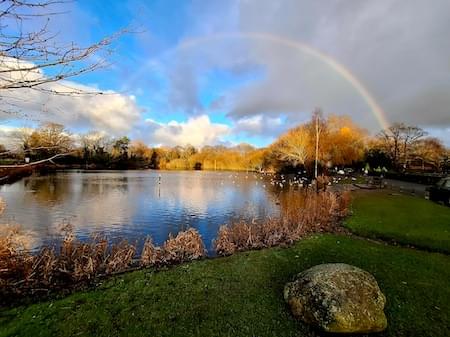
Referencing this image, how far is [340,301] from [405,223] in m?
10.2

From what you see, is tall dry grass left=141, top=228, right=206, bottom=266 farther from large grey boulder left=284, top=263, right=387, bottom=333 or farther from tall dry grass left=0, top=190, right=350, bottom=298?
large grey boulder left=284, top=263, right=387, bottom=333

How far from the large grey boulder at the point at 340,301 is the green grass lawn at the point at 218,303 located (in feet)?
0.94

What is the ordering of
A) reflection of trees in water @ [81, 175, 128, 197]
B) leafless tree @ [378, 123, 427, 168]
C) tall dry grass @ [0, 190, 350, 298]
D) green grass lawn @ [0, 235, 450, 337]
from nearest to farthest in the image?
green grass lawn @ [0, 235, 450, 337], tall dry grass @ [0, 190, 350, 298], reflection of trees in water @ [81, 175, 128, 197], leafless tree @ [378, 123, 427, 168]

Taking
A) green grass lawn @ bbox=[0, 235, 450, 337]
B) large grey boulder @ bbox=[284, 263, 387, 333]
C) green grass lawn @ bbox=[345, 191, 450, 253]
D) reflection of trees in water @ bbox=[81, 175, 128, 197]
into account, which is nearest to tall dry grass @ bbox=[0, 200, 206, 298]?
green grass lawn @ bbox=[0, 235, 450, 337]

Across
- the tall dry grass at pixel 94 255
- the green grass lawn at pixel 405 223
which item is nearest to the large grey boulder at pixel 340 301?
the tall dry grass at pixel 94 255

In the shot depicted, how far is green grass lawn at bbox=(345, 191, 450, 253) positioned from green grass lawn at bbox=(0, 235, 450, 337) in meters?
2.37

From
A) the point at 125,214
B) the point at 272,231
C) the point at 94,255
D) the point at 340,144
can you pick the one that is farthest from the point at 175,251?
the point at 340,144

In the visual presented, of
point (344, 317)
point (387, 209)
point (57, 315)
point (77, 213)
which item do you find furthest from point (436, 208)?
point (77, 213)

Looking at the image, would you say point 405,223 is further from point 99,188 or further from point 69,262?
point 99,188

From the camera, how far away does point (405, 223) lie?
493 inches

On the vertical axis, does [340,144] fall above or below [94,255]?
above

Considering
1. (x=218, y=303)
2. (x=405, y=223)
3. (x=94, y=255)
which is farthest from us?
(x=405, y=223)

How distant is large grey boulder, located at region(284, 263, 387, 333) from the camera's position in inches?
175

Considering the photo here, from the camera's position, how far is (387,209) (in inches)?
631
